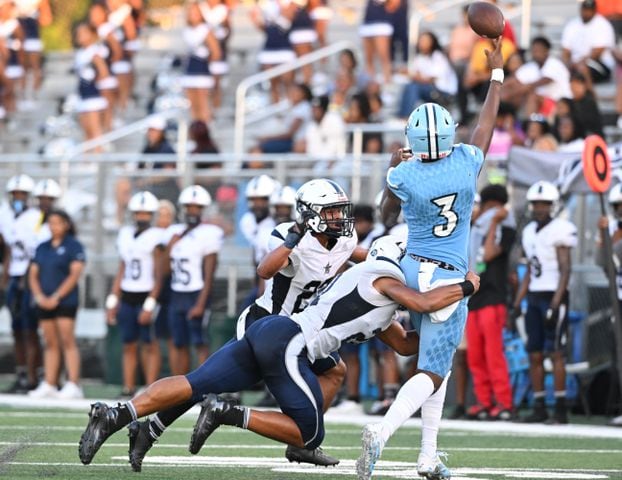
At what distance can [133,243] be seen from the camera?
14773mm

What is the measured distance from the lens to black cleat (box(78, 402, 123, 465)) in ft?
23.8

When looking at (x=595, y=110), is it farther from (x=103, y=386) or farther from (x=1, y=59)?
(x=1, y=59)

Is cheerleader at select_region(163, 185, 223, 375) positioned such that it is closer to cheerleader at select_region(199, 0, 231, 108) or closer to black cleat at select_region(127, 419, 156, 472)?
cheerleader at select_region(199, 0, 231, 108)

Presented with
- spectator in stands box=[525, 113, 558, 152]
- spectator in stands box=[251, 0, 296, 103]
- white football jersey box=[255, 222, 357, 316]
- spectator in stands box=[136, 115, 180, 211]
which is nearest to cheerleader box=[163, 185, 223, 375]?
spectator in stands box=[136, 115, 180, 211]

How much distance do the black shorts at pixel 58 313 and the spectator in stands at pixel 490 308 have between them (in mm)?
4148

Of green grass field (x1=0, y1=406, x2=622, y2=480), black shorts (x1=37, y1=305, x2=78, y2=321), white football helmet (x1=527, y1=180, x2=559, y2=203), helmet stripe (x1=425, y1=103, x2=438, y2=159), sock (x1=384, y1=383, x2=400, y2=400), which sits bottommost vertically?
sock (x1=384, y1=383, x2=400, y2=400)

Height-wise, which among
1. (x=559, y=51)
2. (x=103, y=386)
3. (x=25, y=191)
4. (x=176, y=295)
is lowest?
(x=103, y=386)

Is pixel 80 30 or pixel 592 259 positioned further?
pixel 80 30

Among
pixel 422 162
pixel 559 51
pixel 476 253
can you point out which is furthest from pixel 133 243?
pixel 422 162

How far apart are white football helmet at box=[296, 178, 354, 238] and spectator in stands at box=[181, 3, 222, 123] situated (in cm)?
1200

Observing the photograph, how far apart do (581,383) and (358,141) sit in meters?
4.08

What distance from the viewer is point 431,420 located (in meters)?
7.39

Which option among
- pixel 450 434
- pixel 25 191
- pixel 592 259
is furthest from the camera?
pixel 25 191

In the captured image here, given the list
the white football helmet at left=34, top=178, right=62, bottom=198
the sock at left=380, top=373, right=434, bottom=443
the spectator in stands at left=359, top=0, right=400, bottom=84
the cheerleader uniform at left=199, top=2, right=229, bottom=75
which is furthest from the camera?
the cheerleader uniform at left=199, top=2, right=229, bottom=75
